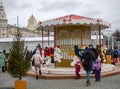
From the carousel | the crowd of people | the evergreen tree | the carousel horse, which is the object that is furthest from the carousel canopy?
the evergreen tree

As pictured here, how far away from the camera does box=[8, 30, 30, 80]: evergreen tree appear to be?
495 inches

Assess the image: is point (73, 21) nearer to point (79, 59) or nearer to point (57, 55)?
point (57, 55)

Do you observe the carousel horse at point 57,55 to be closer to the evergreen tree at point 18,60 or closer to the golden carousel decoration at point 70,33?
the golden carousel decoration at point 70,33

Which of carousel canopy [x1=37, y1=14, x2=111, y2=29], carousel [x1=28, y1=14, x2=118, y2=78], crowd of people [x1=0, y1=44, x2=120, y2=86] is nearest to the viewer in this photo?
crowd of people [x1=0, y1=44, x2=120, y2=86]

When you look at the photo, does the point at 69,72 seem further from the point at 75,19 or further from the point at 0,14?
the point at 0,14

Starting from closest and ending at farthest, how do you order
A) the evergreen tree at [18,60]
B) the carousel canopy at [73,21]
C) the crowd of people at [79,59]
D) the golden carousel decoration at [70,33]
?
1. the evergreen tree at [18,60]
2. the crowd of people at [79,59]
3. the carousel canopy at [73,21]
4. the golden carousel decoration at [70,33]

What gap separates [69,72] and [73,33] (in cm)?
401

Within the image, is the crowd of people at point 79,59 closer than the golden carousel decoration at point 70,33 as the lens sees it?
Yes

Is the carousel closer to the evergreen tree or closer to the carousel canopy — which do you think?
the carousel canopy

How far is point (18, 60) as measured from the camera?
1267cm

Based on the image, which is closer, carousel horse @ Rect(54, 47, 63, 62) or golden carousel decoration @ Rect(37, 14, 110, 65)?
carousel horse @ Rect(54, 47, 63, 62)

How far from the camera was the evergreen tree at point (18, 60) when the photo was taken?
12562mm

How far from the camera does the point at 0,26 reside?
133875 millimetres

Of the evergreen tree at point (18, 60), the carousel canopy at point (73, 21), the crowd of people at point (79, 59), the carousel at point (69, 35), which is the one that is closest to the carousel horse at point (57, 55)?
the crowd of people at point (79, 59)
